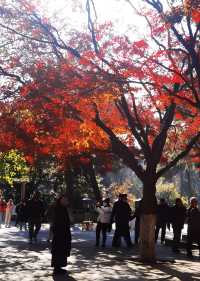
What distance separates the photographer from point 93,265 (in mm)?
12938

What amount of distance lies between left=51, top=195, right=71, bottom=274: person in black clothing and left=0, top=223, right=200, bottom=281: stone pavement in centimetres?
40

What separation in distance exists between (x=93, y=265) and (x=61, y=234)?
1.54m

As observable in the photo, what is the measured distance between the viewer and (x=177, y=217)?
677 inches

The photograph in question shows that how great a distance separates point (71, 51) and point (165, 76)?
2686 millimetres

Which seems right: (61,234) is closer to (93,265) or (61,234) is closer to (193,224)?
(93,265)

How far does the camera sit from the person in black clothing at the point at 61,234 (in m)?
11.6

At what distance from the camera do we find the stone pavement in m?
11.0

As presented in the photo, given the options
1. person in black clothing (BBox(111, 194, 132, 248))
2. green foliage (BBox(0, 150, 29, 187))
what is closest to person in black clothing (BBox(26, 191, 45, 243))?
person in black clothing (BBox(111, 194, 132, 248))

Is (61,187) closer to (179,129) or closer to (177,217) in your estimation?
(179,129)

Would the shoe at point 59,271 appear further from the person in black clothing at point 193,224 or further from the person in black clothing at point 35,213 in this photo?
the person in black clothing at point 35,213

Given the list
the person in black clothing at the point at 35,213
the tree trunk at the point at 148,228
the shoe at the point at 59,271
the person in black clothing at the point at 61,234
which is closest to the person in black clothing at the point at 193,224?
the tree trunk at the point at 148,228

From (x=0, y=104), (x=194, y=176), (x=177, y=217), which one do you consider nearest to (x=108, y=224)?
(x=177, y=217)

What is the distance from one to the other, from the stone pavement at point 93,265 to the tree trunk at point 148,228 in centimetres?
34

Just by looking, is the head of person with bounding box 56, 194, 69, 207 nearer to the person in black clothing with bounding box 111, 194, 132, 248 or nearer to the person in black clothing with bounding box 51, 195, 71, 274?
the person in black clothing with bounding box 51, 195, 71, 274
